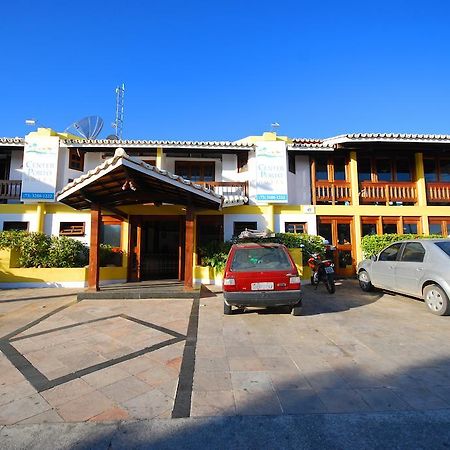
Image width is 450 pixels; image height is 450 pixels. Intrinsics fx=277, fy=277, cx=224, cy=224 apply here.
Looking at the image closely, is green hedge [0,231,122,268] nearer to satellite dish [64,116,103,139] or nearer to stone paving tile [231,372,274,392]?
satellite dish [64,116,103,139]

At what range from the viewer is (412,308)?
6.67m

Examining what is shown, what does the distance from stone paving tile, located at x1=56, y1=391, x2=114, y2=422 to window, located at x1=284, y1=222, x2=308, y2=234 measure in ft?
34.0

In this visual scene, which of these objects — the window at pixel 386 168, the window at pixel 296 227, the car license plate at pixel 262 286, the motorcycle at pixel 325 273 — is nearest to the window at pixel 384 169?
the window at pixel 386 168

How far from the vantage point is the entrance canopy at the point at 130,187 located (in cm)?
662

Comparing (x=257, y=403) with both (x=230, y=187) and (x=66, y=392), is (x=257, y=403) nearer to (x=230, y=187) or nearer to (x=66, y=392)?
(x=66, y=392)

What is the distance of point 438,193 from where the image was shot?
43.1 feet

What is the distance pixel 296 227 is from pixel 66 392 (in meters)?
10.7

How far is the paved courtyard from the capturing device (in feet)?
9.08

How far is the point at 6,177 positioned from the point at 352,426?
16.1 m

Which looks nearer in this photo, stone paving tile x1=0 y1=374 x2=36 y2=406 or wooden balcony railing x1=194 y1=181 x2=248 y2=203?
stone paving tile x1=0 y1=374 x2=36 y2=406

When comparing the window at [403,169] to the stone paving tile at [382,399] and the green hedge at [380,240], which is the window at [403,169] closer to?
the green hedge at [380,240]

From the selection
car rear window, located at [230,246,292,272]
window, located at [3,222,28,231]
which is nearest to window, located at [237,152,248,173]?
car rear window, located at [230,246,292,272]

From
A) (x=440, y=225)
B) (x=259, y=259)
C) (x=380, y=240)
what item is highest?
(x=440, y=225)

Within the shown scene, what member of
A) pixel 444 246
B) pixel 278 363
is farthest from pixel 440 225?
pixel 278 363
